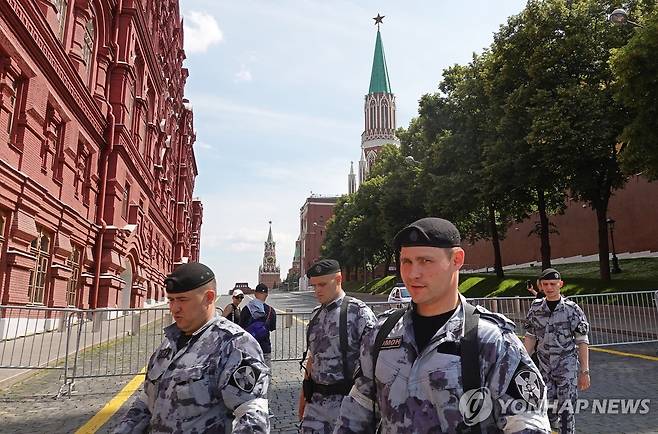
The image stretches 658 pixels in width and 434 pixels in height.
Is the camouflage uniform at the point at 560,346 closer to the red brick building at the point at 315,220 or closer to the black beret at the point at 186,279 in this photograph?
the black beret at the point at 186,279

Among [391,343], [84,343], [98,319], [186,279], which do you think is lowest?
[84,343]

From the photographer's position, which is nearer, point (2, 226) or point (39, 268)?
Result: point (2, 226)

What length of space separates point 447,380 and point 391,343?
1.01 feet

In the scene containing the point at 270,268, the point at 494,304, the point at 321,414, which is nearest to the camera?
the point at 321,414

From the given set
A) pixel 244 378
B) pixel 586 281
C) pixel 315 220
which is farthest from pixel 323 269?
pixel 315 220

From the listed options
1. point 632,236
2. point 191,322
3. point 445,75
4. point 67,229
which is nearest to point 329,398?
point 191,322

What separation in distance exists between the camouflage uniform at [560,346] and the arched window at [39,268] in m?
14.4

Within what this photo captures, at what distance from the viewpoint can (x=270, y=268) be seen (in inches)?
7303

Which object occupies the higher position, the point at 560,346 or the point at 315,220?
the point at 315,220

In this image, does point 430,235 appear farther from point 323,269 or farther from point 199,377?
point 323,269

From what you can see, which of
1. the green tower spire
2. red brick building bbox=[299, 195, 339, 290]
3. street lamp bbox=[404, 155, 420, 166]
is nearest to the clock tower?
red brick building bbox=[299, 195, 339, 290]

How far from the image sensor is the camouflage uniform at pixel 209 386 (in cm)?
269

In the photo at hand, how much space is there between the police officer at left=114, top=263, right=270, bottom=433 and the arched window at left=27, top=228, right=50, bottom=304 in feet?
46.9

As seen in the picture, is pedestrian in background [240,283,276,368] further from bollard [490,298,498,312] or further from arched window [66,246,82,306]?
arched window [66,246,82,306]
